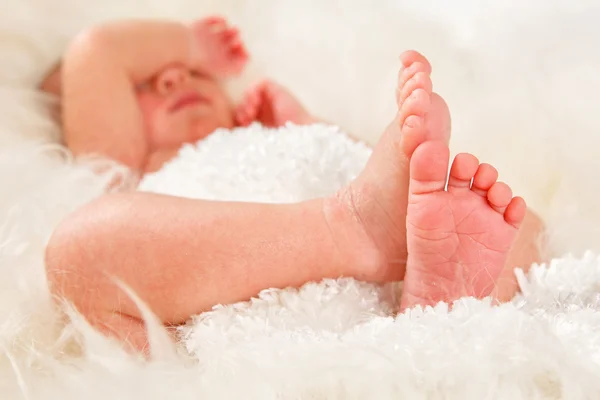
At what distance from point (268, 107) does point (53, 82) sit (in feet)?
1.19

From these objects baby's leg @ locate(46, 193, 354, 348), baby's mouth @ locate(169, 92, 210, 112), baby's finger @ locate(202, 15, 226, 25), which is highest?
baby's finger @ locate(202, 15, 226, 25)

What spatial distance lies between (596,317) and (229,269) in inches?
13.3

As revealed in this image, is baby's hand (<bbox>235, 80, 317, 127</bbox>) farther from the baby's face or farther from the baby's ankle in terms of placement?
the baby's ankle

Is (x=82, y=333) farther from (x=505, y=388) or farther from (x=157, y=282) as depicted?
(x=505, y=388)

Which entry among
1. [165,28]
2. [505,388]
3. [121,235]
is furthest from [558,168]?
[165,28]

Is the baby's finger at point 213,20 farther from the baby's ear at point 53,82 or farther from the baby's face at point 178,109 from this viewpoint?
the baby's ear at point 53,82

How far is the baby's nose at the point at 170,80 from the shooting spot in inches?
44.0

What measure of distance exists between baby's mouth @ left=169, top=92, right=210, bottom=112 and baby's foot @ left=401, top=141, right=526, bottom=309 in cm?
58

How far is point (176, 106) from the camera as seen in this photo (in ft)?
3.67

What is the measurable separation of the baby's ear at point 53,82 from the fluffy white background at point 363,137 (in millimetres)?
14

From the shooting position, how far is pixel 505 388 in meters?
0.49

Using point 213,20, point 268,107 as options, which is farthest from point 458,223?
point 213,20

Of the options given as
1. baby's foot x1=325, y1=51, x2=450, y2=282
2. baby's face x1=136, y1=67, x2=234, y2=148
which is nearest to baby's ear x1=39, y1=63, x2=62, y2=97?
baby's face x1=136, y1=67, x2=234, y2=148

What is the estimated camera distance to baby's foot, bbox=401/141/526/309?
62 centimetres
